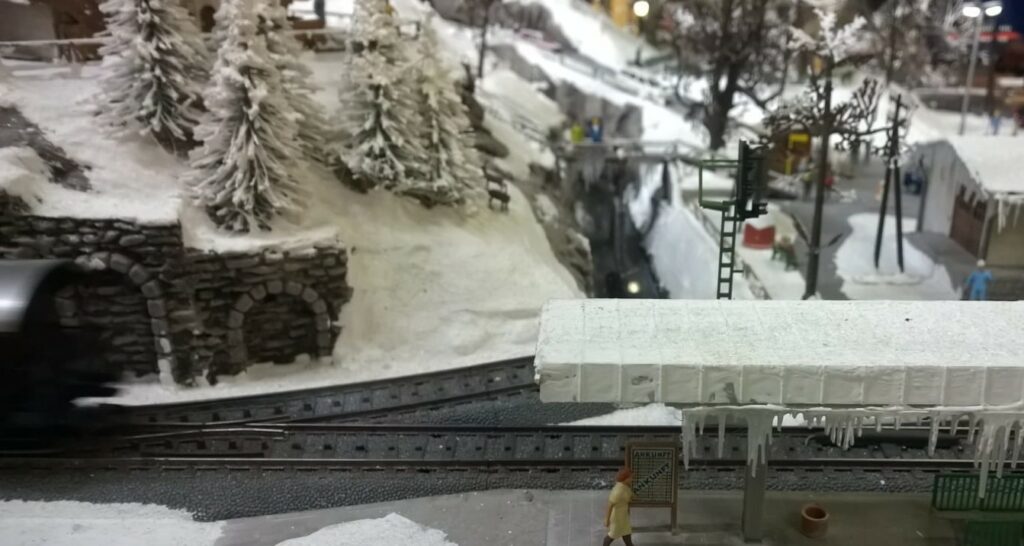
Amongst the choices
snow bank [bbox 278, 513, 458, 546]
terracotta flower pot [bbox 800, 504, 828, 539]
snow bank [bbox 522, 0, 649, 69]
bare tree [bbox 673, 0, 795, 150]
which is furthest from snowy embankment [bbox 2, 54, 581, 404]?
snow bank [bbox 522, 0, 649, 69]

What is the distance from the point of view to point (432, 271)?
55.9 ft

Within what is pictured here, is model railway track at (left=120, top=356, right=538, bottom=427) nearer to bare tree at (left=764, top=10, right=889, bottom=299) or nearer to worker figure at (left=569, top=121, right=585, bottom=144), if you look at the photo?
bare tree at (left=764, top=10, right=889, bottom=299)

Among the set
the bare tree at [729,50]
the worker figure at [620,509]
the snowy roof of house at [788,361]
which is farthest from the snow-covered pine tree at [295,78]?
the bare tree at [729,50]

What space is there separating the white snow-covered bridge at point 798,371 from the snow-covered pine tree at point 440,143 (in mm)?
8501

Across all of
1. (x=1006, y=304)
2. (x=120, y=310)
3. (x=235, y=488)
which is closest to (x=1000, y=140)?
(x=1006, y=304)

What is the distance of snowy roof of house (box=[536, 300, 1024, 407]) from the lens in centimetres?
887

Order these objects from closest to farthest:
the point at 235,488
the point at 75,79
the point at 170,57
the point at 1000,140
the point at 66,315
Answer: the point at 235,488
the point at 66,315
the point at 170,57
the point at 75,79
the point at 1000,140

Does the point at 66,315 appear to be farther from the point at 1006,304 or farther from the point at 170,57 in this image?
the point at 1006,304

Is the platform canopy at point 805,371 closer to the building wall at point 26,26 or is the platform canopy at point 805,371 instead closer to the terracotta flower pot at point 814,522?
the terracotta flower pot at point 814,522

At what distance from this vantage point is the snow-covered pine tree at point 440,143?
1795cm

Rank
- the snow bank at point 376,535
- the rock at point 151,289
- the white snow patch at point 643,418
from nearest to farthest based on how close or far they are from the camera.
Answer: the snow bank at point 376,535
the white snow patch at point 643,418
the rock at point 151,289

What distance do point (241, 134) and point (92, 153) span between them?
10.7 ft

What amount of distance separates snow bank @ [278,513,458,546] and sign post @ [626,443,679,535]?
8.93 ft

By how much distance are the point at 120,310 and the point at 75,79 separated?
19.6 ft
